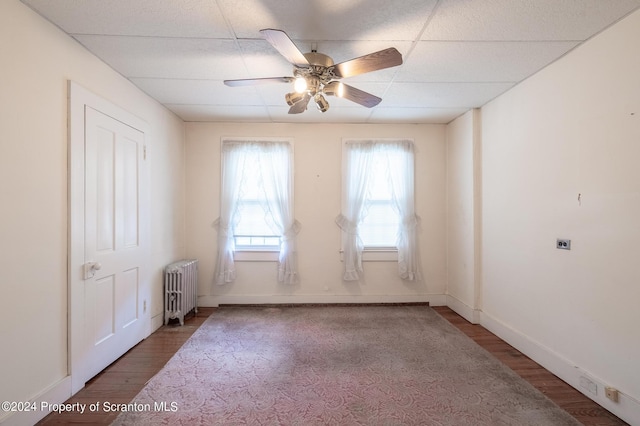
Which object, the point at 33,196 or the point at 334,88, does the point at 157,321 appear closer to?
the point at 33,196

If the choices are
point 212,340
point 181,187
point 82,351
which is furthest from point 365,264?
point 82,351

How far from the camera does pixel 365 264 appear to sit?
431 cm

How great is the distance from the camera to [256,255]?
4262mm

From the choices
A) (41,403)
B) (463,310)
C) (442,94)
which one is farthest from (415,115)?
(41,403)

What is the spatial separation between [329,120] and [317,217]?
1.40 metres

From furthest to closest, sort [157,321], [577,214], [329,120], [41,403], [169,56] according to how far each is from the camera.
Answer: [329,120]
[157,321]
[169,56]
[577,214]
[41,403]

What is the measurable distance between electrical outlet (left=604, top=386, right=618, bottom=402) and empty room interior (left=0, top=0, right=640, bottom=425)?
0.01 meters

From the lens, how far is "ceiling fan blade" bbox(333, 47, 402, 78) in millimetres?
1831

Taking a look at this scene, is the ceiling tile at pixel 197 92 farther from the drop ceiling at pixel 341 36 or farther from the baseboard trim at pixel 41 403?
the baseboard trim at pixel 41 403

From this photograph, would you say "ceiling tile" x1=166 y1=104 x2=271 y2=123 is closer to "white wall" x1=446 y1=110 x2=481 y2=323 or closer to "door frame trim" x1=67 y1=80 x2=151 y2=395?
"door frame trim" x1=67 y1=80 x2=151 y2=395

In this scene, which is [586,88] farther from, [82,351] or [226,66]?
[82,351]

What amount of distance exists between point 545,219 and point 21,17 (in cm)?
408

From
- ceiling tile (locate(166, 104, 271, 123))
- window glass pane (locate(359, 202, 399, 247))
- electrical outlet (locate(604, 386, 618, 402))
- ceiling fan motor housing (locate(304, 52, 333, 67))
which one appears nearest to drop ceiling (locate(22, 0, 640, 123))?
ceiling fan motor housing (locate(304, 52, 333, 67))

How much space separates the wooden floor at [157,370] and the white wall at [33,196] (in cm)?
30
